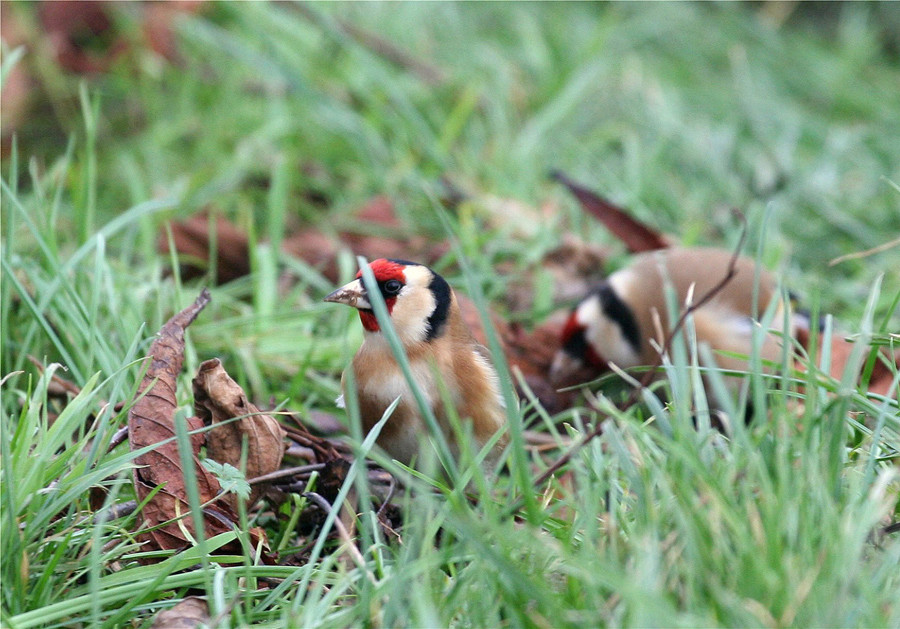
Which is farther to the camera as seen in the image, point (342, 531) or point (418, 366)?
point (418, 366)

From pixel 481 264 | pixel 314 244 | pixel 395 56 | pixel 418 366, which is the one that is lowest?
pixel 481 264

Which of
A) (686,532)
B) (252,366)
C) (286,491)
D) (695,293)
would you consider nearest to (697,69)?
(695,293)

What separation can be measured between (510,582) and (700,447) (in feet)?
1.42

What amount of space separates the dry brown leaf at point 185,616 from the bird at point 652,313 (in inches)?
70.4

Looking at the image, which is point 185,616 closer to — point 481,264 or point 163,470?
point 163,470

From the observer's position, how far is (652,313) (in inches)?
128

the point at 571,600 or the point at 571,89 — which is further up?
the point at 571,600

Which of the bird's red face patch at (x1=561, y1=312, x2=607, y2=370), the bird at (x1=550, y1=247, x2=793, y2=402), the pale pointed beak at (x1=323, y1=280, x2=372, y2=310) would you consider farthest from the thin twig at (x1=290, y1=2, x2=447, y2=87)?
the pale pointed beak at (x1=323, y1=280, x2=372, y2=310)

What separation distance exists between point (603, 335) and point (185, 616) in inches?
81.3

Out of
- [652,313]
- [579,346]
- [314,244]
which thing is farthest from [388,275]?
[314,244]

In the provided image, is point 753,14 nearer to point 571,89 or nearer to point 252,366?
point 571,89

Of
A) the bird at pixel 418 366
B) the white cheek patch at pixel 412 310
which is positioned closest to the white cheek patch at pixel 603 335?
the bird at pixel 418 366

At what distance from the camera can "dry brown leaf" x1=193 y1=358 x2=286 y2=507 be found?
1.99 m

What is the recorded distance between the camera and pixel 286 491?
206 cm
